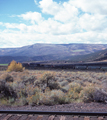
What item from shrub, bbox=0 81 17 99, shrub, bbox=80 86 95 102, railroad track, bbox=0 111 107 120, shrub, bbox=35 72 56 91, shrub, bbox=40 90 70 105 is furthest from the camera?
shrub, bbox=35 72 56 91

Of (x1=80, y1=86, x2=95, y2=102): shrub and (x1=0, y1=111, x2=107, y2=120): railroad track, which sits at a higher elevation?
(x1=0, y1=111, x2=107, y2=120): railroad track

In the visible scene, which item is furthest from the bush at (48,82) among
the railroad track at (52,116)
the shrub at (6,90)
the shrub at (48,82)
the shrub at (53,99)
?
the railroad track at (52,116)

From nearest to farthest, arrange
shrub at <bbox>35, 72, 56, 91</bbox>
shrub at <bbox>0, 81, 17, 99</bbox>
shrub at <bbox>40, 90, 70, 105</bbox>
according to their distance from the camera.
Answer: shrub at <bbox>40, 90, 70, 105</bbox> < shrub at <bbox>0, 81, 17, 99</bbox> < shrub at <bbox>35, 72, 56, 91</bbox>

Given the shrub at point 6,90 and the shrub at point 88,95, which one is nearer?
the shrub at point 88,95

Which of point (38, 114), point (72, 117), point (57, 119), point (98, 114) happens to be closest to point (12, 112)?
point (38, 114)

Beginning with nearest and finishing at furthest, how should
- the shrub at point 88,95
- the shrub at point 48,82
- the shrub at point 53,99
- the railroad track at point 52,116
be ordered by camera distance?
the railroad track at point 52,116
the shrub at point 53,99
the shrub at point 88,95
the shrub at point 48,82

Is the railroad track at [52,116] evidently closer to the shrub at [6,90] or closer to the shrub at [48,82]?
the shrub at [6,90]

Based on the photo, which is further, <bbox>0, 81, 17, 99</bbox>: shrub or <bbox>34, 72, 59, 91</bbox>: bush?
<bbox>34, 72, 59, 91</bbox>: bush

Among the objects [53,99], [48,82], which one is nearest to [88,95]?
[53,99]

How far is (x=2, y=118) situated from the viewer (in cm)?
486

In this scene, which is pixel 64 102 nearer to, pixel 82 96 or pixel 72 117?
pixel 82 96

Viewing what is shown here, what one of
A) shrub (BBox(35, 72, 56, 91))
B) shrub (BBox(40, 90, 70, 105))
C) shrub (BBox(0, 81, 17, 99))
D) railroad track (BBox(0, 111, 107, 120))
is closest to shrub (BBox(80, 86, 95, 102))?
shrub (BBox(40, 90, 70, 105))

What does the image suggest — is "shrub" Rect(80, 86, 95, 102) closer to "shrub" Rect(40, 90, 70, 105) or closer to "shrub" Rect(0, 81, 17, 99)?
"shrub" Rect(40, 90, 70, 105)

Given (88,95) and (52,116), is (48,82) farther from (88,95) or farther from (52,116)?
(52,116)
